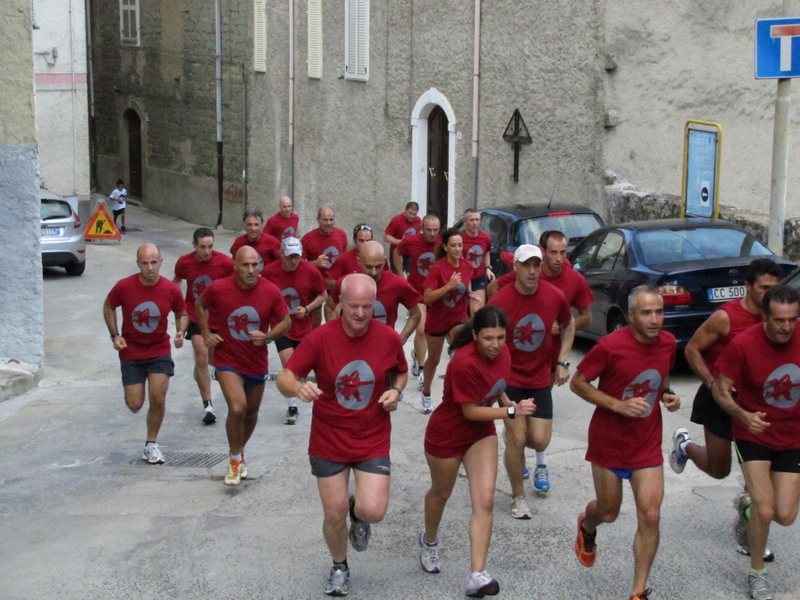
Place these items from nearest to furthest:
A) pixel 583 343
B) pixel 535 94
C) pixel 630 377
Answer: pixel 630 377, pixel 583 343, pixel 535 94

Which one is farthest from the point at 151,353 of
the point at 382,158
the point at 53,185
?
the point at 53,185

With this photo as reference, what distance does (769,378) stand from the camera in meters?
5.71

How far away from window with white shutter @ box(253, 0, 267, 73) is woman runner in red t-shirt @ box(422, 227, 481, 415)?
18337 mm

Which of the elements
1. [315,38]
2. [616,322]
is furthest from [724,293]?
[315,38]

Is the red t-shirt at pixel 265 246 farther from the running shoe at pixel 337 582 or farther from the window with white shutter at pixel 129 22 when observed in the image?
the window with white shutter at pixel 129 22

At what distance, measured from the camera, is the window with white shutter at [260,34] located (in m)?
27.4

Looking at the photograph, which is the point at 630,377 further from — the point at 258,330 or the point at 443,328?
the point at 443,328

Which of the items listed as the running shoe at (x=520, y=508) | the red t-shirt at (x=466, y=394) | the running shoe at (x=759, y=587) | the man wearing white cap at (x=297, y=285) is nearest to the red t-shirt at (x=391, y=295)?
the man wearing white cap at (x=297, y=285)

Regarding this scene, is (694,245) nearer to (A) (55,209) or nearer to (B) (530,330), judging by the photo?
(B) (530,330)

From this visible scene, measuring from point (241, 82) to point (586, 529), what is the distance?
24.1 m

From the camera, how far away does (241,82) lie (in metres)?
28.6

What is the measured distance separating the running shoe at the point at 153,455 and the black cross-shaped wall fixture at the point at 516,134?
1098cm

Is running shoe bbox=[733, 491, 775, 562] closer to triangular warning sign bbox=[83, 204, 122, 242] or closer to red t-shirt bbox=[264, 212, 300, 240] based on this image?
red t-shirt bbox=[264, 212, 300, 240]

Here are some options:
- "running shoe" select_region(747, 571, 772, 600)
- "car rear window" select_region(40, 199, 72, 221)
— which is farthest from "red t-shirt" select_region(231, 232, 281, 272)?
"car rear window" select_region(40, 199, 72, 221)
